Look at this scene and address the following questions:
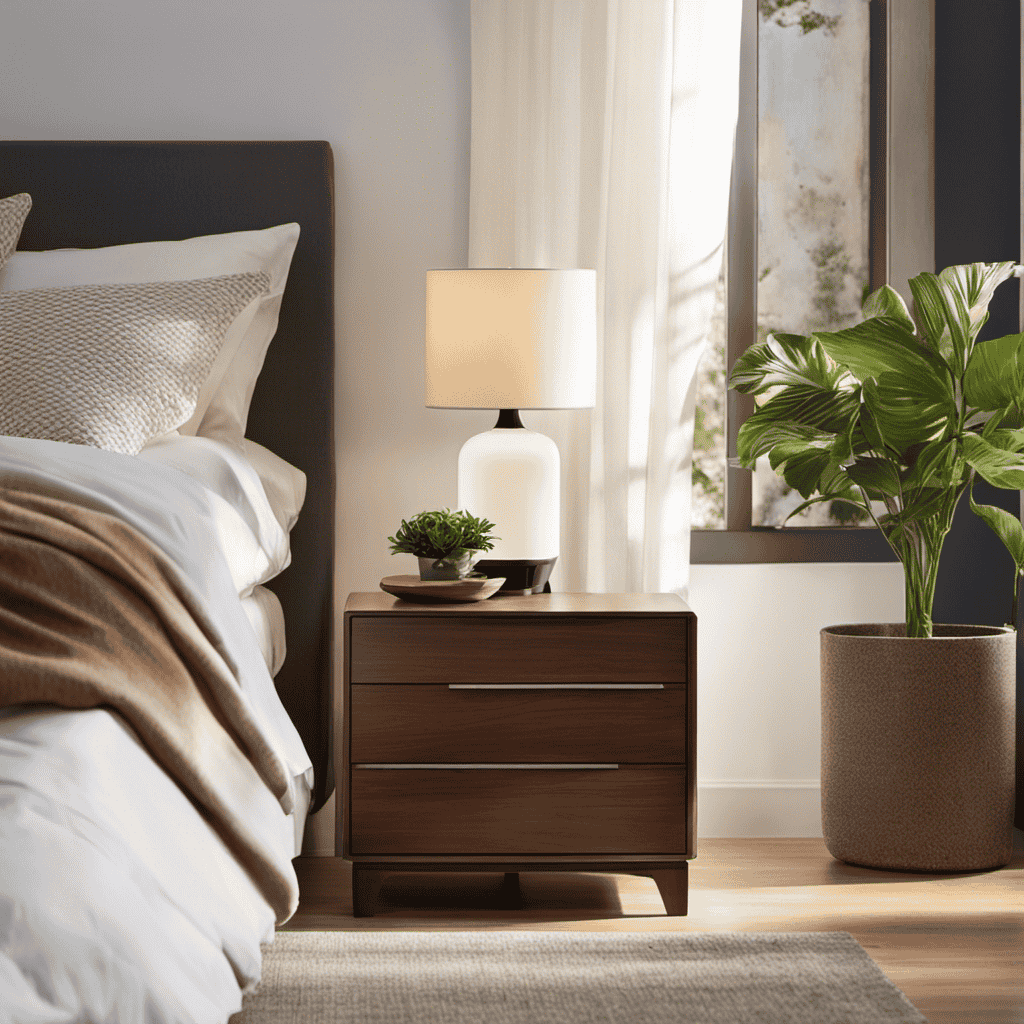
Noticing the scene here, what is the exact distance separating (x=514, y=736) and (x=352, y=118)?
1.44 m

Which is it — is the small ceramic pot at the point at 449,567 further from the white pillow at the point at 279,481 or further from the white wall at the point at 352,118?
the white wall at the point at 352,118

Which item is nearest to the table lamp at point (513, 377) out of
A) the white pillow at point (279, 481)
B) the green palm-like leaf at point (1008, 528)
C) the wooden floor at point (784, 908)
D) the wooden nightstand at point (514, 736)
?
the wooden nightstand at point (514, 736)

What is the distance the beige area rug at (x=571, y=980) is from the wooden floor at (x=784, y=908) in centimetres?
9

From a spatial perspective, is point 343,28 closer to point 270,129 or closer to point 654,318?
point 270,129

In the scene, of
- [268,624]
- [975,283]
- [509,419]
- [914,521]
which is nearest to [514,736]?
[268,624]

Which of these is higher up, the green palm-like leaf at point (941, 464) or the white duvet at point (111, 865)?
the green palm-like leaf at point (941, 464)

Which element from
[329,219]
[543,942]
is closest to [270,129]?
[329,219]

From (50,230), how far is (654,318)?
4.27 ft

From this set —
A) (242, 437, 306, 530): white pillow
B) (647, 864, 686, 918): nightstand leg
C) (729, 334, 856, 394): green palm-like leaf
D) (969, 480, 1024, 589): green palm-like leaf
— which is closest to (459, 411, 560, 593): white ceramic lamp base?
(242, 437, 306, 530): white pillow

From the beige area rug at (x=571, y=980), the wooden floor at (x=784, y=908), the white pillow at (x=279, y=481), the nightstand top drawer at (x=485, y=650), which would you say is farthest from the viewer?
the white pillow at (x=279, y=481)

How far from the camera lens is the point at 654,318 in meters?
2.67

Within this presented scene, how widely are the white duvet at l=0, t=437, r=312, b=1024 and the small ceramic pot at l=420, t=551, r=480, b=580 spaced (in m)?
0.71

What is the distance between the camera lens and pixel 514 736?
7.16 feet

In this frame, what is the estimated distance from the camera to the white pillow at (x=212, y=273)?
244 cm
